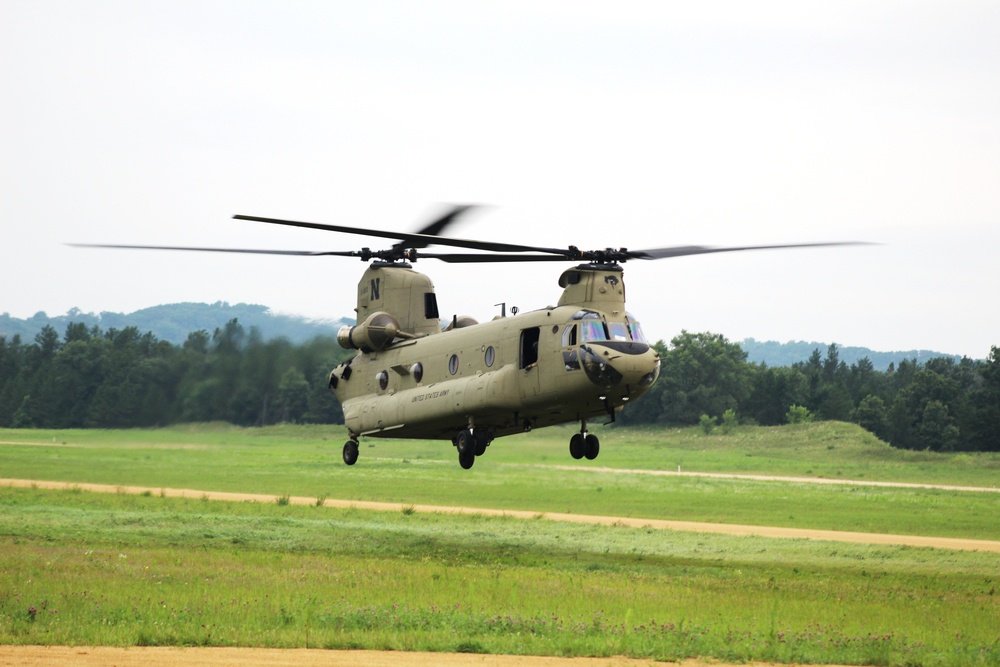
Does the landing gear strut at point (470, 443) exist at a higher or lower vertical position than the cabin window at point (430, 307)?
lower

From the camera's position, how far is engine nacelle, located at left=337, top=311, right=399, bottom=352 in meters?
38.8

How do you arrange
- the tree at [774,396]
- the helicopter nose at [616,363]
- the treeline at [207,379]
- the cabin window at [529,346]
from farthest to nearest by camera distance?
the tree at [774,396]
the treeline at [207,379]
the cabin window at [529,346]
the helicopter nose at [616,363]

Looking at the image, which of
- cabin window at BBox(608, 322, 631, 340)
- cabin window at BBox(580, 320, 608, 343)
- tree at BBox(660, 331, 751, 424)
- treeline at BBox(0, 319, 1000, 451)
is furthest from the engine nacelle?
tree at BBox(660, 331, 751, 424)

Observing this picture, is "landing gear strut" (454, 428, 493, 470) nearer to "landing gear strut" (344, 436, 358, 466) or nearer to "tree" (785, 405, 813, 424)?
"landing gear strut" (344, 436, 358, 466)

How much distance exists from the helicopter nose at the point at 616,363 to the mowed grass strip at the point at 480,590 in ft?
17.7

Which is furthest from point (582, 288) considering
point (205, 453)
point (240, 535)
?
point (205, 453)

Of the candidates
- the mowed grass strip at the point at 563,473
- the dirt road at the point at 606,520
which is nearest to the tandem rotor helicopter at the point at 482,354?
the mowed grass strip at the point at 563,473

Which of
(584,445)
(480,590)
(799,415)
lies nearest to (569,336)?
(584,445)

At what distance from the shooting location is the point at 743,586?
34125 millimetres

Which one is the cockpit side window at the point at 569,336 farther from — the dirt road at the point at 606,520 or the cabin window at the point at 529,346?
the dirt road at the point at 606,520

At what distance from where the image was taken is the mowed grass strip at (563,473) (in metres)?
56.8

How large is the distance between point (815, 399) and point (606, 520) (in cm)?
7881

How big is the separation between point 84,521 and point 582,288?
22.3 m

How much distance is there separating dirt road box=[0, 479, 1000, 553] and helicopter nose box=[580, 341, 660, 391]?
1965 centimetres
